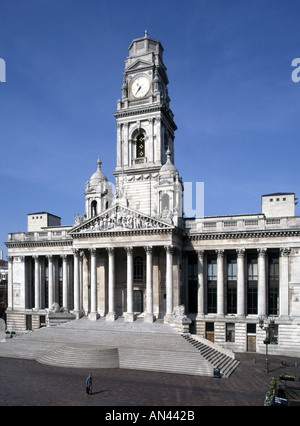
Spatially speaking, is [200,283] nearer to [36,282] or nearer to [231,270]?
[231,270]

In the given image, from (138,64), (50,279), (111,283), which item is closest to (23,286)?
(50,279)

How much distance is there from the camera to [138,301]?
4822 centimetres

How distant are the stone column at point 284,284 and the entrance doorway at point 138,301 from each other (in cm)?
1763

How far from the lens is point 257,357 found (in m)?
41.2

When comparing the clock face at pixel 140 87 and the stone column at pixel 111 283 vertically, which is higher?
the clock face at pixel 140 87

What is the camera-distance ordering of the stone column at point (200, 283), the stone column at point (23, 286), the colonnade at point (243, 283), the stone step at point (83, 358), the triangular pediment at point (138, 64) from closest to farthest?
Result: the stone step at point (83, 358) < the colonnade at point (243, 283) < the stone column at point (200, 283) < the triangular pediment at point (138, 64) < the stone column at point (23, 286)

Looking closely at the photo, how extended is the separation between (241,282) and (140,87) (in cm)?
3263

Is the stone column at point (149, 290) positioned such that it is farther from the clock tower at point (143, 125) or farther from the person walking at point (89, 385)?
the person walking at point (89, 385)

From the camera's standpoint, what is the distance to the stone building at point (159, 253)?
144 feet

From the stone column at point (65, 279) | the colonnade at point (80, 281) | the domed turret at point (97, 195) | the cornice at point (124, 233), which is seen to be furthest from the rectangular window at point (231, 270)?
the stone column at point (65, 279)

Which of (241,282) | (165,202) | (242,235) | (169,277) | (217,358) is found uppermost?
(165,202)

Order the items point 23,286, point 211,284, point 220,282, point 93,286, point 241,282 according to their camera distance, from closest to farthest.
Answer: point 241,282, point 220,282, point 93,286, point 211,284, point 23,286

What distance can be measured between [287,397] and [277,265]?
23550 millimetres
